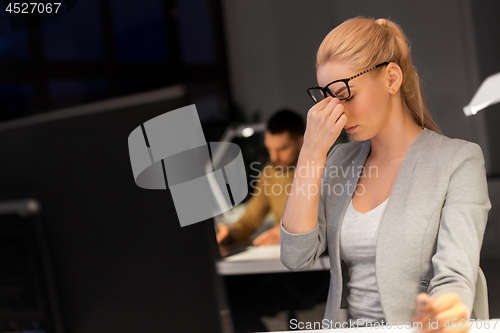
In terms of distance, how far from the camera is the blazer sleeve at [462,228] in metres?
0.68

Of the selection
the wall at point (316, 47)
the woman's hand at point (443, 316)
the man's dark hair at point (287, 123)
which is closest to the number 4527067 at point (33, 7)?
the wall at point (316, 47)

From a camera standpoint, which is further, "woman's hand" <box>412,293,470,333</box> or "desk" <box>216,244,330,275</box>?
"desk" <box>216,244,330,275</box>

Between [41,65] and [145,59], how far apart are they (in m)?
0.38

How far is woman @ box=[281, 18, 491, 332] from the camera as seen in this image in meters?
0.75

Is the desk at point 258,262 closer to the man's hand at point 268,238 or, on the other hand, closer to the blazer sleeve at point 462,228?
the man's hand at point 268,238

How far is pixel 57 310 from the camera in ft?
1.61

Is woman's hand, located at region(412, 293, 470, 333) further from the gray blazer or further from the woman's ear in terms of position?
the woman's ear

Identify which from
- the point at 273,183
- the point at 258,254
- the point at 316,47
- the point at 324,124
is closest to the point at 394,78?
the point at 324,124

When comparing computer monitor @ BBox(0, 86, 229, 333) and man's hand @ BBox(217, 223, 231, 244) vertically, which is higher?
computer monitor @ BBox(0, 86, 229, 333)

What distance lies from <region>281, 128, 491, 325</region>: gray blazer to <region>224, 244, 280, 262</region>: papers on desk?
40 cm

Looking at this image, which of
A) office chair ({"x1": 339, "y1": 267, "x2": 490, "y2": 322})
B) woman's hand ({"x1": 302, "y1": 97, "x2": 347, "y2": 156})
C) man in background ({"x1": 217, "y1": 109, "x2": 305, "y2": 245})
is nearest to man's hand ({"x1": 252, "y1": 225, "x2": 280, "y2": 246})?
man in background ({"x1": 217, "y1": 109, "x2": 305, "y2": 245})

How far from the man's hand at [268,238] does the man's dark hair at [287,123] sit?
327 millimetres

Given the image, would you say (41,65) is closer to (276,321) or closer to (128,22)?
(128,22)

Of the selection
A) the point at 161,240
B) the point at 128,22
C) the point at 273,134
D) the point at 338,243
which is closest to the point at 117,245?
the point at 161,240
